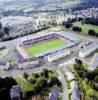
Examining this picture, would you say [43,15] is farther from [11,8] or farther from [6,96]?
[6,96]

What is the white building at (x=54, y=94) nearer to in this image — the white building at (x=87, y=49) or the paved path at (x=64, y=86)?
the paved path at (x=64, y=86)

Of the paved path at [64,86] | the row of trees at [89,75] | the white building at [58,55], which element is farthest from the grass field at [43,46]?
the row of trees at [89,75]

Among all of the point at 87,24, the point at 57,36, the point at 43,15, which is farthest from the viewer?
the point at 43,15

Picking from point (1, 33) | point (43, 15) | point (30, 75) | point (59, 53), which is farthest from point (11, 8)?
point (30, 75)

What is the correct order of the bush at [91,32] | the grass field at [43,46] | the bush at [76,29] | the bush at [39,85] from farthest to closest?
the bush at [76,29] < the bush at [91,32] < the grass field at [43,46] < the bush at [39,85]

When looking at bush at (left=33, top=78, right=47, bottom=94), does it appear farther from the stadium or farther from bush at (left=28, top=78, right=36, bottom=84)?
the stadium

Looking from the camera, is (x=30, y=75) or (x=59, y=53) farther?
(x=59, y=53)
